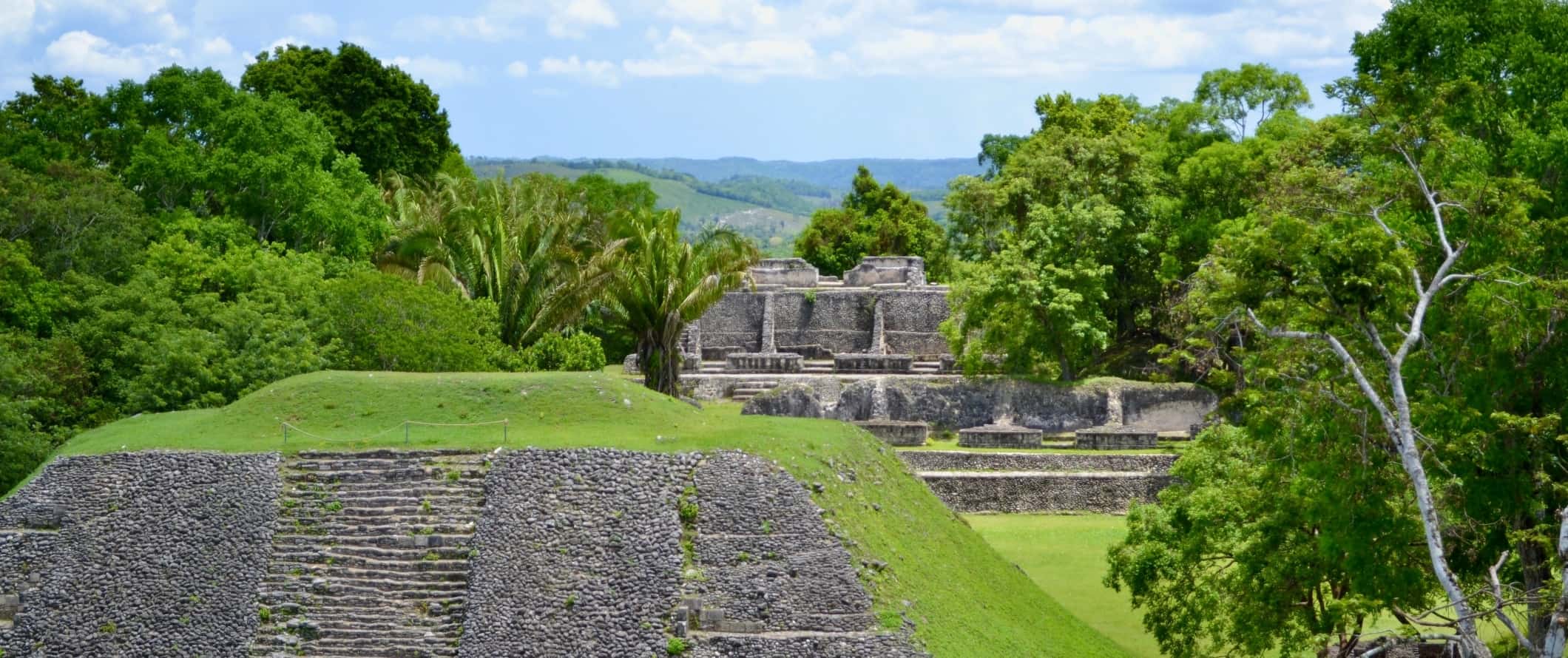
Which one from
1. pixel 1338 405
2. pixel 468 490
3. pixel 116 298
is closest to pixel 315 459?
pixel 468 490

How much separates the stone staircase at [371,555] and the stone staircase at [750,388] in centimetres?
1773

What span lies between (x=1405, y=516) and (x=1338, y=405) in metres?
1.18

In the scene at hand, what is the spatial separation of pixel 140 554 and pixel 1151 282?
1064 inches

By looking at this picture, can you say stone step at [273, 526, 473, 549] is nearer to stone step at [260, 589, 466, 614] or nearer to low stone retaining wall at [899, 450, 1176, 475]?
stone step at [260, 589, 466, 614]

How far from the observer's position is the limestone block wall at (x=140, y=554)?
17.3m

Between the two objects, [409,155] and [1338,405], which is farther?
[409,155]

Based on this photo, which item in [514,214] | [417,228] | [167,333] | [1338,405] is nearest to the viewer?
[1338,405]

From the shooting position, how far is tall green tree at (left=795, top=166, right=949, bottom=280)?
5872cm

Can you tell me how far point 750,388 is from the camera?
37438mm

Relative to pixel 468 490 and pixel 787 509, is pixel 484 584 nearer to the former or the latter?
pixel 468 490

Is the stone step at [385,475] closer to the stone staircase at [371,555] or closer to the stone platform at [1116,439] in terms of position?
the stone staircase at [371,555]

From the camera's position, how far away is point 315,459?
19.6 meters

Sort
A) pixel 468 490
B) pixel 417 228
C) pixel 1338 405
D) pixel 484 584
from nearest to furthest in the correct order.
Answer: pixel 1338 405 → pixel 484 584 → pixel 468 490 → pixel 417 228

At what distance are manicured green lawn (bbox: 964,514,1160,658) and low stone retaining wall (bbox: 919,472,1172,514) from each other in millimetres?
250
